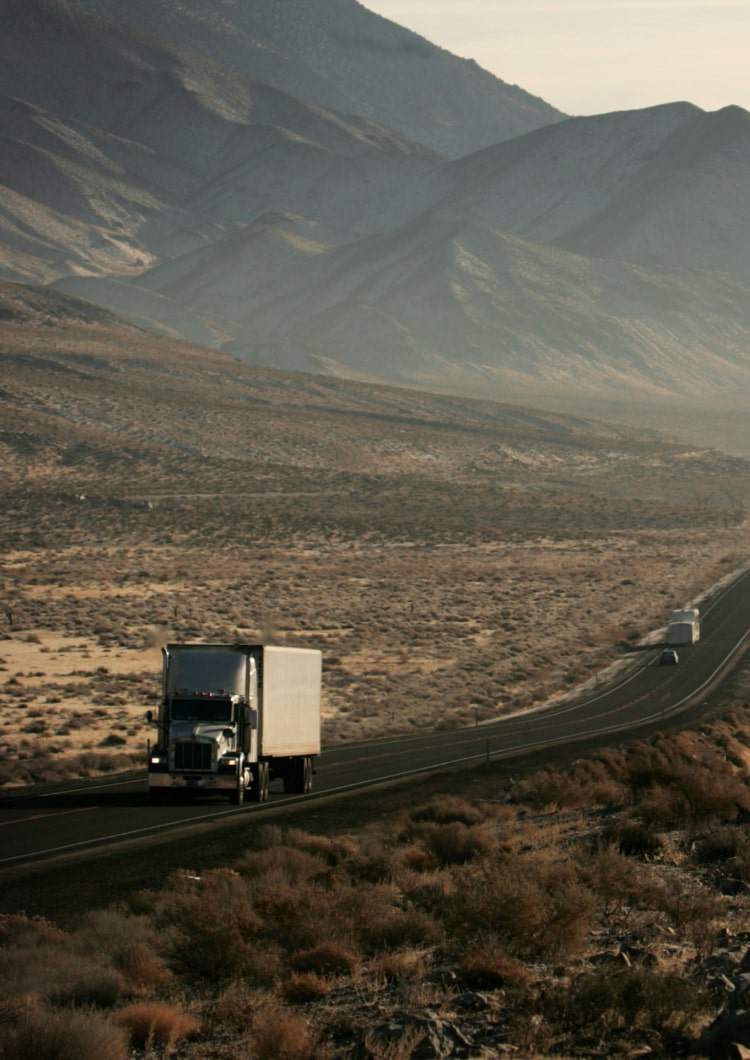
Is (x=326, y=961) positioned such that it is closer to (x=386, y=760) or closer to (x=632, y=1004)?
(x=632, y=1004)

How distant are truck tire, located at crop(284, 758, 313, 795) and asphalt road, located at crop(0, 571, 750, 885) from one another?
280 millimetres

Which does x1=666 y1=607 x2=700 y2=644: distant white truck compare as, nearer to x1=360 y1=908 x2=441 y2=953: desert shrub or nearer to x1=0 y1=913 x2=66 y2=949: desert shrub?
x1=360 y1=908 x2=441 y2=953: desert shrub

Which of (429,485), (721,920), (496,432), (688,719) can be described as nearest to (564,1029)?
(721,920)

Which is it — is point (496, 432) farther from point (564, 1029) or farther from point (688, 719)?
point (564, 1029)

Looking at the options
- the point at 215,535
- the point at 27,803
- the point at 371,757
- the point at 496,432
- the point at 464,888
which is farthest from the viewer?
Result: the point at 496,432

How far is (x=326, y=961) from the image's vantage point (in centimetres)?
1462

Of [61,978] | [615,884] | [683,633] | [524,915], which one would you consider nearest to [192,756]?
[615,884]

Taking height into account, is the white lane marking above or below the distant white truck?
below

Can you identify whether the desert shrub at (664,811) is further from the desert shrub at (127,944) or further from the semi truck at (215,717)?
the desert shrub at (127,944)

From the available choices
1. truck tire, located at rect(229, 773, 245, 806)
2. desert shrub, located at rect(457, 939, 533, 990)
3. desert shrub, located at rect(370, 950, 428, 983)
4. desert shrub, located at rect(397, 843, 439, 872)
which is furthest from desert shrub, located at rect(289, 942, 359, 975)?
truck tire, located at rect(229, 773, 245, 806)

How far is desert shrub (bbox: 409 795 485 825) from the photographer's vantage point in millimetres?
24672

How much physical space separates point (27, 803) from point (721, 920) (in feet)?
54.7

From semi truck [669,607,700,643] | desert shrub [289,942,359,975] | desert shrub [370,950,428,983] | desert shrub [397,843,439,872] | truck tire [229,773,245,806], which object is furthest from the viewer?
semi truck [669,607,700,643]

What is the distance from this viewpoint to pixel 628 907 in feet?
57.3
